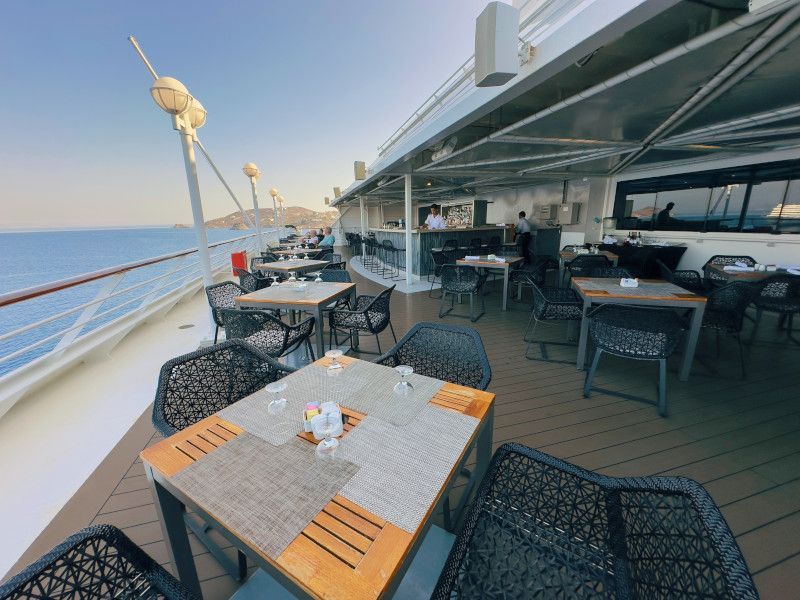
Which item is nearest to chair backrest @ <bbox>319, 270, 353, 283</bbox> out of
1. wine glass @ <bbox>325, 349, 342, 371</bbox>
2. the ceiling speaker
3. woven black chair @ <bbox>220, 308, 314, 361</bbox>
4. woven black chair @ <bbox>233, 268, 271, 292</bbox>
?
woven black chair @ <bbox>233, 268, 271, 292</bbox>

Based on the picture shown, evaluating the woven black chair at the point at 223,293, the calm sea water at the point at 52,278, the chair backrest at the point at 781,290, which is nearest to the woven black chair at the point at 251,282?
the woven black chair at the point at 223,293

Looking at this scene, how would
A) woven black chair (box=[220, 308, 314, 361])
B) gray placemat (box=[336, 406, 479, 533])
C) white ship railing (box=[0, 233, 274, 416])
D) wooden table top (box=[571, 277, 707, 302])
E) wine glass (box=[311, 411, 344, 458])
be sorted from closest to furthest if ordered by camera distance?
gray placemat (box=[336, 406, 479, 533]) → wine glass (box=[311, 411, 344, 458]) → white ship railing (box=[0, 233, 274, 416]) → woven black chair (box=[220, 308, 314, 361]) → wooden table top (box=[571, 277, 707, 302])

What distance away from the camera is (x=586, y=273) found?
3791 millimetres

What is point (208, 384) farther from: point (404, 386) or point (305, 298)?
point (305, 298)

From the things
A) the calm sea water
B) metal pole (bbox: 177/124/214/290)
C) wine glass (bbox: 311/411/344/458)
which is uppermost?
metal pole (bbox: 177/124/214/290)

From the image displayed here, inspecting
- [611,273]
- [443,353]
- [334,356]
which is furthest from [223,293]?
[611,273]

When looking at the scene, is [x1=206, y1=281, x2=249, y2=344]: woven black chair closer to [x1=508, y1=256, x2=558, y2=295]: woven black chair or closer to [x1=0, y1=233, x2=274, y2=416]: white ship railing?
[x1=0, y1=233, x2=274, y2=416]: white ship railing

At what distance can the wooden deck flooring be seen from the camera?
1.39 m

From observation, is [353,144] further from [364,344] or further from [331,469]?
[331,469]

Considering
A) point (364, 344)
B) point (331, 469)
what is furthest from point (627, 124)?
point (331, 469)

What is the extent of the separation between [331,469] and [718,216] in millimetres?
8438

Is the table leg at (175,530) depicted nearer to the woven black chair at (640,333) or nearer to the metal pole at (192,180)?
the woven black chair at (640,333)

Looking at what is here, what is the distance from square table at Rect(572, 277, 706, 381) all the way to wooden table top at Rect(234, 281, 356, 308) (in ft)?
7.64

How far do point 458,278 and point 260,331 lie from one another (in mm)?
2818
